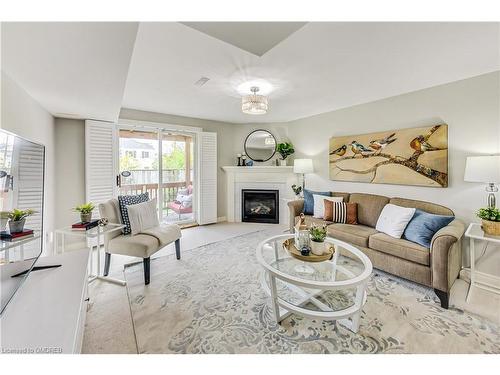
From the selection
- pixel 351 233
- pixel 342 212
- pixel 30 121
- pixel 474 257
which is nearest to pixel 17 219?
pixel 30 121

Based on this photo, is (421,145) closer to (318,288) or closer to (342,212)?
(342,212)

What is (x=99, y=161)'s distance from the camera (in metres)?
3.35

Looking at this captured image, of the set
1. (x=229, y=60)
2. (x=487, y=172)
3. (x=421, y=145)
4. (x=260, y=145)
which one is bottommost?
(x=487, y=172)

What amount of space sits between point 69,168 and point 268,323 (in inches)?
137

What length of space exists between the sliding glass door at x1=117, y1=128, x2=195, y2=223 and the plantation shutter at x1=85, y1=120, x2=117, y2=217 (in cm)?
20

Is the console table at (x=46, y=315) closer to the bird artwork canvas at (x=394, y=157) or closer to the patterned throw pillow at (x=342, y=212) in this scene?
the patterned throw pillow at (x=342, y=212)

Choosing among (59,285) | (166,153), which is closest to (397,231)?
(59,285)

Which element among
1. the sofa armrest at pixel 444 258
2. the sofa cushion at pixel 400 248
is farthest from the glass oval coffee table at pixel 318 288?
the sofa armrest at pixel 444 258

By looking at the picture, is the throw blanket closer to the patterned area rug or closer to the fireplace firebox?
the patterned area rug

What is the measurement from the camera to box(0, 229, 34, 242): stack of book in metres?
1.03

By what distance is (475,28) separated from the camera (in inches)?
61.0

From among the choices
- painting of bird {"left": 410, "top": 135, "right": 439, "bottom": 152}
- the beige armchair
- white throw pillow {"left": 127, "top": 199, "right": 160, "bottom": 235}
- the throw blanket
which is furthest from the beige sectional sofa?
white throw pillow {"left": 127, "top": 199, "right": 160, "bottom": 235}

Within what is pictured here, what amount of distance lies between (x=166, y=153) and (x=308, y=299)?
3646 millimetres
